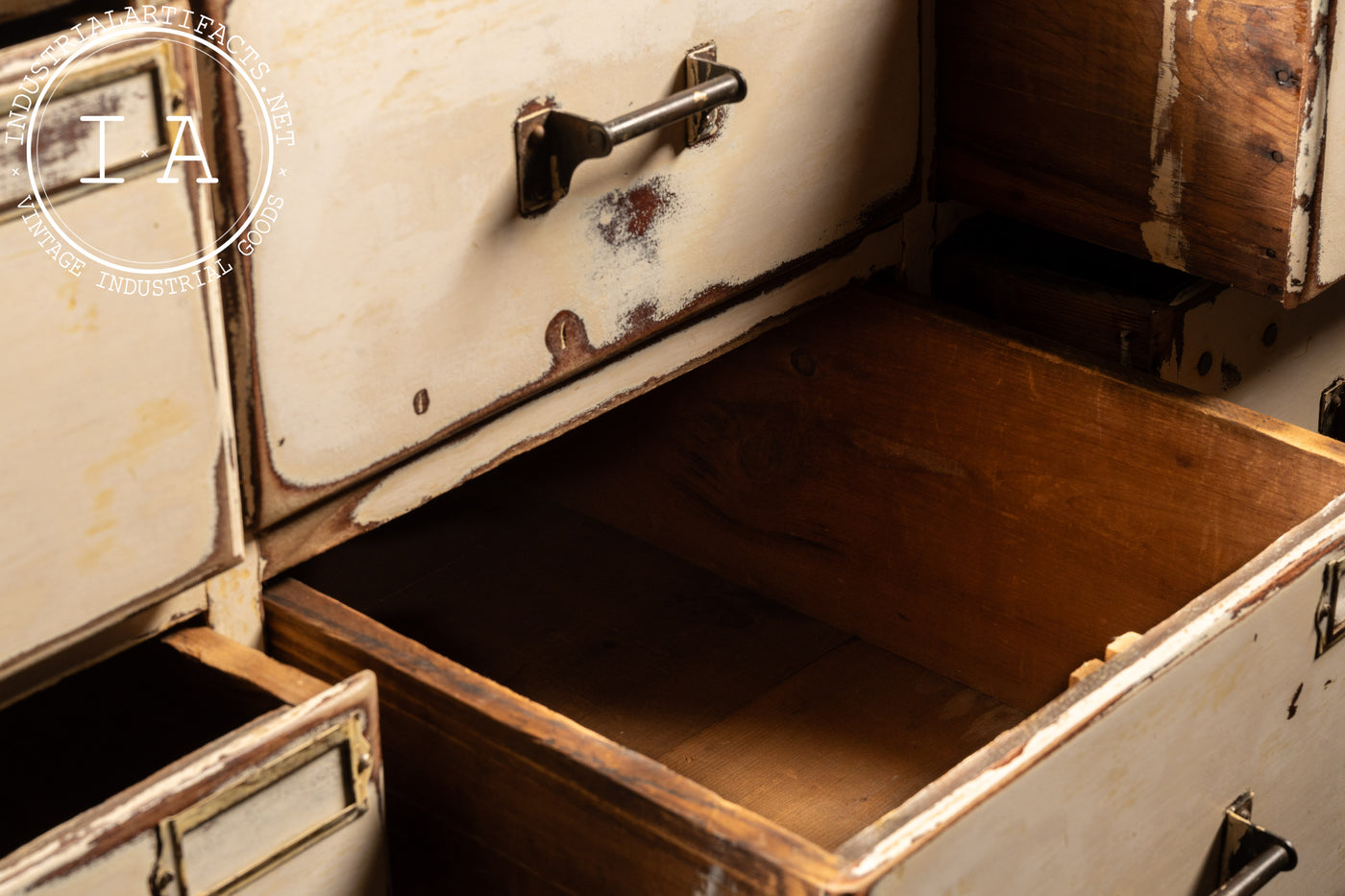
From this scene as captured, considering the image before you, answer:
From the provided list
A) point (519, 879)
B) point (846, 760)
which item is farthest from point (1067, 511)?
point (519, 879)

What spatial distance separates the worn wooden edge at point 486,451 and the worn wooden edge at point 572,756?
28 millimetres

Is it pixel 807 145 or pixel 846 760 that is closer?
pixel 807 145

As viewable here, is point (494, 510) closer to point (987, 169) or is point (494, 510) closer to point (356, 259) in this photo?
point (987, 169)

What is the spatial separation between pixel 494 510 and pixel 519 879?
607 millimetres

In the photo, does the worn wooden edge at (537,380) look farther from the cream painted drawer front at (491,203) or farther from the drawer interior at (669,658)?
the drawer interior at (669,658)

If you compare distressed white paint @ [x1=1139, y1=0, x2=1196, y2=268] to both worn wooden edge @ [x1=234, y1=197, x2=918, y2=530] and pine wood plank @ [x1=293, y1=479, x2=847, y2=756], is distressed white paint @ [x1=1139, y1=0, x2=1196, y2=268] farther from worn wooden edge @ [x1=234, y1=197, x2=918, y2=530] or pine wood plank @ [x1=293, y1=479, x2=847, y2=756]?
pine wood plank @ [x1=293, y1=479, x2=847, y2=756]

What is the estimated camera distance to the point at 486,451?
2.83 ft

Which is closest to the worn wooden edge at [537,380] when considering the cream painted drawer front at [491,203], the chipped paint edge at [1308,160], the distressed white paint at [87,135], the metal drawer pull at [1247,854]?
the cream painted drawer front at [491,203]

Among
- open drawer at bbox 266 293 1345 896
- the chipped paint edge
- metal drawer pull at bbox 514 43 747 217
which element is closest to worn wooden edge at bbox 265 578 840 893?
open drawer at bbox 266 293 1345 896

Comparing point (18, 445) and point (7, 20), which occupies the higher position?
point (7, 20)

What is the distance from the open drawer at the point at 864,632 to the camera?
0.69 meters

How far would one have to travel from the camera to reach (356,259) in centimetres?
75

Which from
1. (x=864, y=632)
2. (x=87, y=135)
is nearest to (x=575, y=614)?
(x=864, y=632)

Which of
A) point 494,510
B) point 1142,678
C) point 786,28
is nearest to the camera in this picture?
point 1142,678
